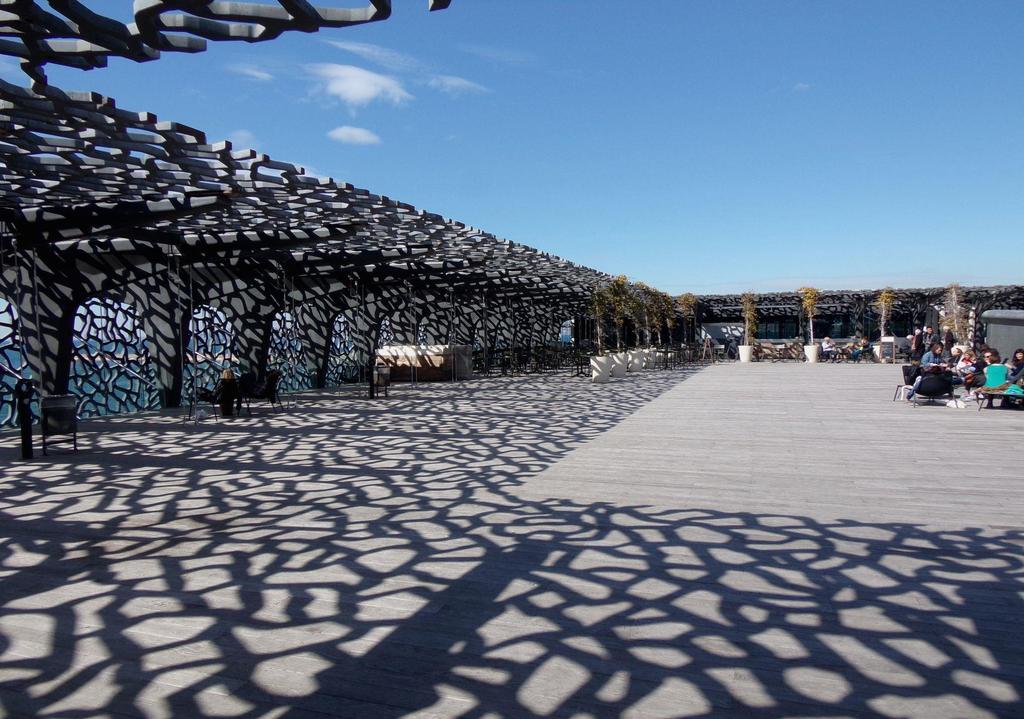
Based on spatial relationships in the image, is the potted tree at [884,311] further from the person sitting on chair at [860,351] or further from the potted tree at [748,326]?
the potted tree at [748,326]

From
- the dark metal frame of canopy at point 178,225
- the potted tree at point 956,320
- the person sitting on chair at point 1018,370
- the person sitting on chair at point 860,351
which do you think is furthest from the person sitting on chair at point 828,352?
the person sitting on chair at point 1018,370

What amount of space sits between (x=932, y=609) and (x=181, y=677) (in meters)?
3.18

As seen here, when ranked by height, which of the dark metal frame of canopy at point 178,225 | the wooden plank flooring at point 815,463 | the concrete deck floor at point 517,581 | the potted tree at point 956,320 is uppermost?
the dark metal frame of canopy at point 178,225

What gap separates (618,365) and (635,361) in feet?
7.90

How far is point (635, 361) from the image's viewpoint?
2172 cm

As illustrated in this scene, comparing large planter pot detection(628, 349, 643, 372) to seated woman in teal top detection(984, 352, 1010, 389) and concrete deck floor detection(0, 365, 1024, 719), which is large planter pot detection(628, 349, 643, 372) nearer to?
seated woman in teal top detection(984, 352, 1010, 389)

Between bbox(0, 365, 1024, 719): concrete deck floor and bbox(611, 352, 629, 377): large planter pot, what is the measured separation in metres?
11.4

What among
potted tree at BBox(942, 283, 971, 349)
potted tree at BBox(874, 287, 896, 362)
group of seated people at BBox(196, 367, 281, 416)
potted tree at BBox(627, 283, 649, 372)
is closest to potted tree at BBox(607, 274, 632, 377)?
potted tree at BBox(627, 283, 649, 372)

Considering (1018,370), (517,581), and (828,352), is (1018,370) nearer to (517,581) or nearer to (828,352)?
(517,581)

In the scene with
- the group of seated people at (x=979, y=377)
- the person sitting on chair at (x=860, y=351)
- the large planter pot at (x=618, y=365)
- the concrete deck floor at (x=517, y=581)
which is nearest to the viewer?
the concrete deck floor at (x=517, y=581)

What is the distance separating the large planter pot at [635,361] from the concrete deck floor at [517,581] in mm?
13749

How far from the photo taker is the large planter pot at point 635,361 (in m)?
21.4

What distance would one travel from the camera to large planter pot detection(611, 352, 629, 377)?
19.1m

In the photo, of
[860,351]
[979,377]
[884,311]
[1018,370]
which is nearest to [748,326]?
[860,351]
